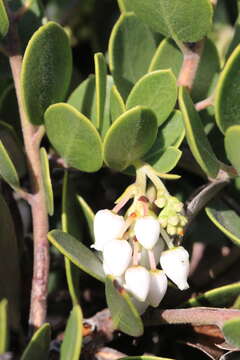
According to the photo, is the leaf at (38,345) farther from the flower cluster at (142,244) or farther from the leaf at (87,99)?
the leaf at (87,99)

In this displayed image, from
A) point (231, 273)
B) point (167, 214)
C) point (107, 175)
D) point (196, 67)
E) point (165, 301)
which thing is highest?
point (196, 67)

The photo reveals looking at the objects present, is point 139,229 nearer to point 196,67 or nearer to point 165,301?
point 165,301

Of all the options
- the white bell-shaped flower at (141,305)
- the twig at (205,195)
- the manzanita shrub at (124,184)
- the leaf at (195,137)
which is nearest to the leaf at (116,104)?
the manzanita shrub at (124,184)

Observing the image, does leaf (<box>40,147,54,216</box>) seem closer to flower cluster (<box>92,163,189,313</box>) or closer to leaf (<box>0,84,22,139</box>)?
flower cluster (<box>92,163,189,313</box>)

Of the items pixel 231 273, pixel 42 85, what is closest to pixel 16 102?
pixel 42 85

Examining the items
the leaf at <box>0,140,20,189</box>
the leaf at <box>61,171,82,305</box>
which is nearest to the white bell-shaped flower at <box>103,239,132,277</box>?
the leaf at <box>61,171,82,305</box>
